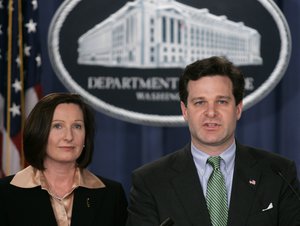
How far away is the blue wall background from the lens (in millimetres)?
3584

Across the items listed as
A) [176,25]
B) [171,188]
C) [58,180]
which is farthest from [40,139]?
[176,25]

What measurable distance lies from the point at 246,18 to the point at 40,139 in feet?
6.22

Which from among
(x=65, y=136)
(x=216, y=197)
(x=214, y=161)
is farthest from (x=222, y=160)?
(x=65, y=136)

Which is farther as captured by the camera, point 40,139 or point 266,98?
point 266,98

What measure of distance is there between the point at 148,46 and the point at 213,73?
1689mm

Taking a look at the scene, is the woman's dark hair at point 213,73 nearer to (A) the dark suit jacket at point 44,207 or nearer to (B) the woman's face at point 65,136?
(B) the woman's face at point 65,136

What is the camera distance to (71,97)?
2338 mm

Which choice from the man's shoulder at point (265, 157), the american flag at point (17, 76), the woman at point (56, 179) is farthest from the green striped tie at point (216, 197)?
the american flag at point (17, 76)

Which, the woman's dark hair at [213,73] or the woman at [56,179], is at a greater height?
the woman's dark hair at [213,73]

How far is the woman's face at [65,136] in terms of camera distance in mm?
2250

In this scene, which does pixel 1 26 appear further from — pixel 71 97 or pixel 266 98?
pixel 266 98

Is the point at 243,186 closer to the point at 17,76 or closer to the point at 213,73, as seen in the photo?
the point at 213,73

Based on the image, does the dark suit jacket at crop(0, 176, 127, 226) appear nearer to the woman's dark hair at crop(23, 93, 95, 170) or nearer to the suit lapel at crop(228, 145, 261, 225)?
the woman's dark hair at crop(23, 93, 95, 170)

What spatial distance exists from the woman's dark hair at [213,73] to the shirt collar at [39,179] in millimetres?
586
